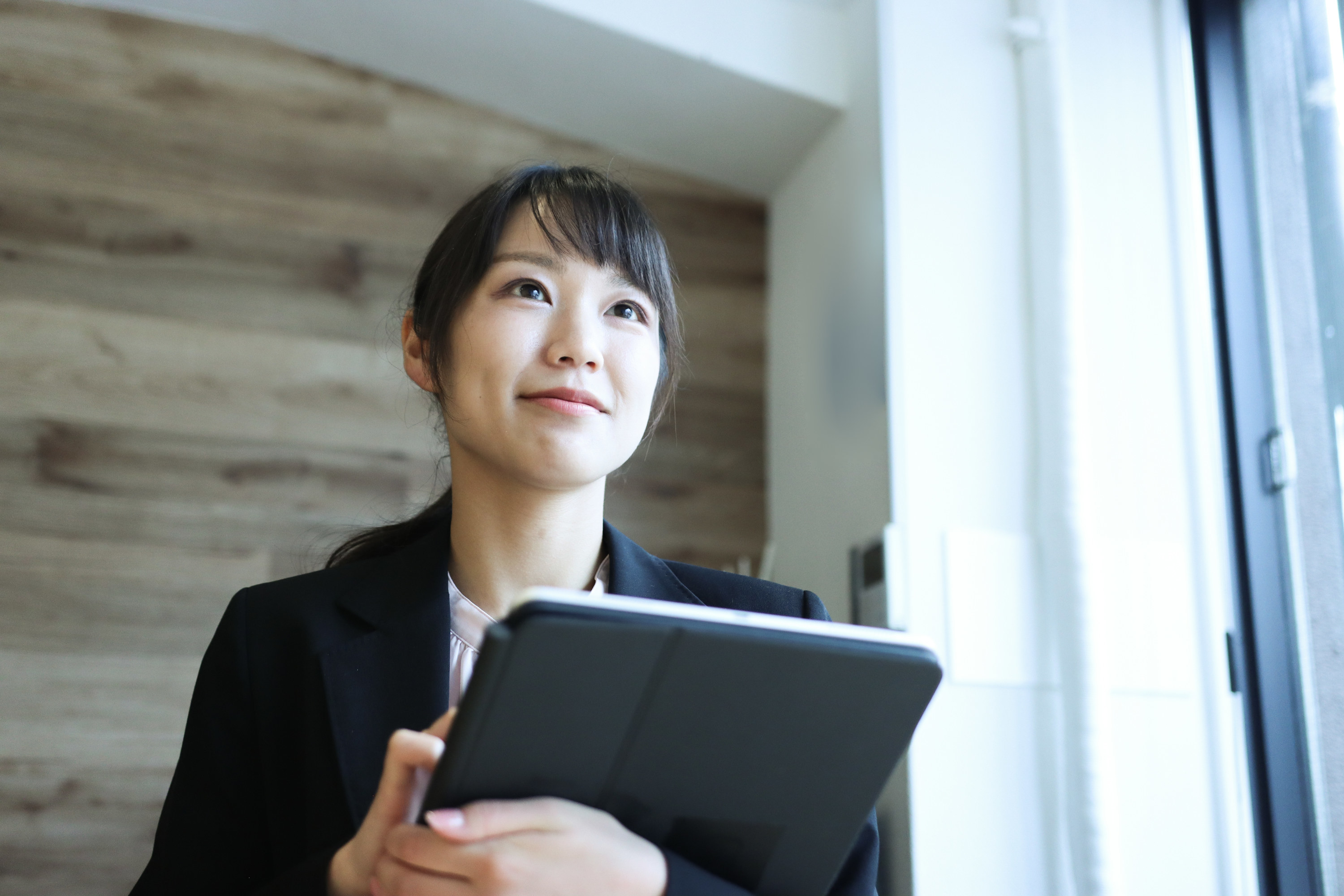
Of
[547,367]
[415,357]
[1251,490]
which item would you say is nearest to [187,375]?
[415,357]

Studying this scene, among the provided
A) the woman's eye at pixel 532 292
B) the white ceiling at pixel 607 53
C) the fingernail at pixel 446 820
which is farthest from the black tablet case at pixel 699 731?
the white ceiling at pixel 607 53

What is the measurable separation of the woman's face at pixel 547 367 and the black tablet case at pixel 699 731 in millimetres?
376

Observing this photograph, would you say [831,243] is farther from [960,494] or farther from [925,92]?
[960,494]

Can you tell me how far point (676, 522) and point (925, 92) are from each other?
979mm

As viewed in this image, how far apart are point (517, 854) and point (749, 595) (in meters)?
0.53

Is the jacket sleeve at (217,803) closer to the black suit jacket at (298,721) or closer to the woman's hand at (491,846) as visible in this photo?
the black suit jacket at (298,721)

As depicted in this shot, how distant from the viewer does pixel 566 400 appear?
3.37 feet

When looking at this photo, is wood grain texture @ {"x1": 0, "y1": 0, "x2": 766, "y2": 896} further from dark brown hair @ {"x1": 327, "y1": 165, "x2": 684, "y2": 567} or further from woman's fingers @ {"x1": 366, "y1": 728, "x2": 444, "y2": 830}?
woman's fingers @ {"x1": 366, "y1": 728, "x2": 444, "y2": 830}

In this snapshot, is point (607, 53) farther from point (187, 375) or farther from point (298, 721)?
point (298, 721)

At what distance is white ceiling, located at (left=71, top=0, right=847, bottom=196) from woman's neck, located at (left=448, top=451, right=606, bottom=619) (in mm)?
1415

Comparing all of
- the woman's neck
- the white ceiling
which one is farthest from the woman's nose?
the white ceiling

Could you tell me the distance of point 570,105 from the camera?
2.48 m

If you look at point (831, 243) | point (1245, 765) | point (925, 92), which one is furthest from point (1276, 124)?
point (1245, 765)

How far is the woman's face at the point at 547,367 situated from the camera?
1026 millimetres
